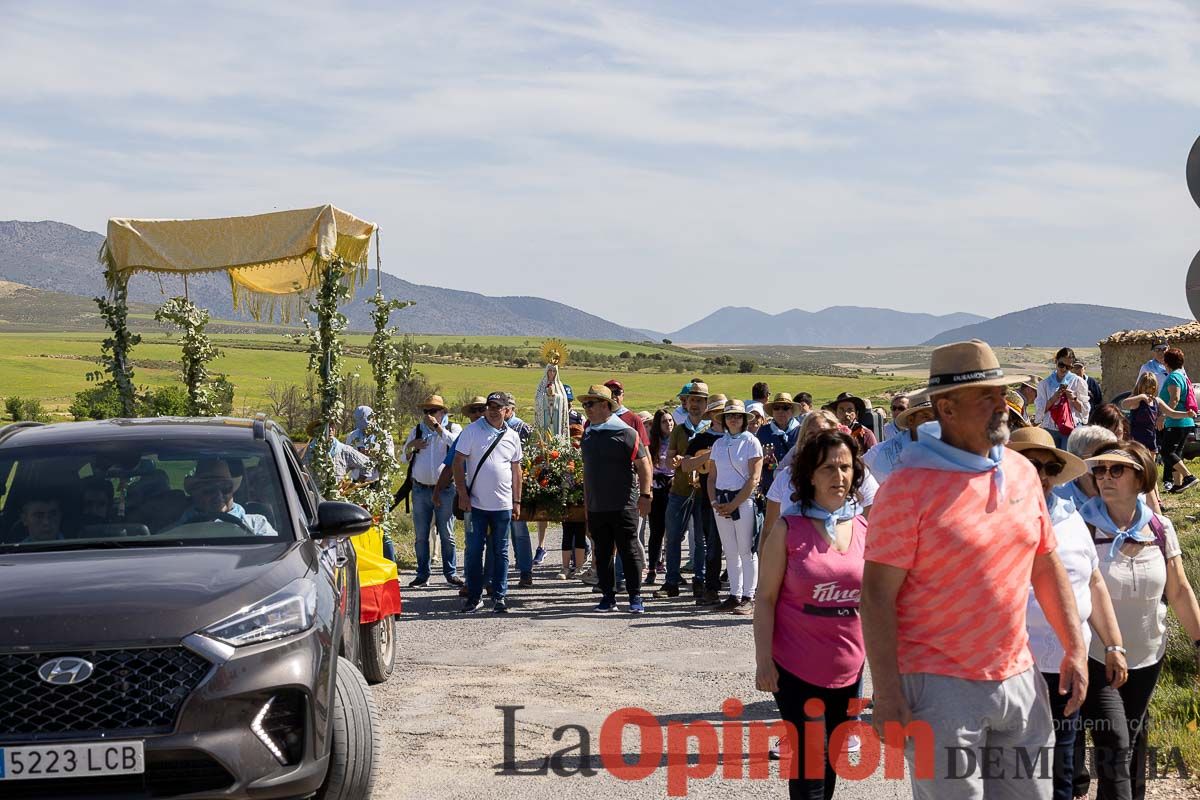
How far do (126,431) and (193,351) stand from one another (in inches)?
303

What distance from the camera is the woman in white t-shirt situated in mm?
12430

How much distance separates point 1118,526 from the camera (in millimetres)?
6156

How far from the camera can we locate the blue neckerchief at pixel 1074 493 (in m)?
6.04

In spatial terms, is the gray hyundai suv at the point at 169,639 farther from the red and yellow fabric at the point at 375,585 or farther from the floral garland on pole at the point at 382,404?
the floral garland on pole at the point at 382,404

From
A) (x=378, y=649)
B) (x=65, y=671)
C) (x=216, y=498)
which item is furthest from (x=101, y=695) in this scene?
(x=378, y=649)

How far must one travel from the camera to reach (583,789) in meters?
7.02

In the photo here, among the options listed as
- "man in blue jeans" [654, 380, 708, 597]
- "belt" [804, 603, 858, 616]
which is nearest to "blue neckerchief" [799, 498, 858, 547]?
"belt" [804, 603, 858, 616]

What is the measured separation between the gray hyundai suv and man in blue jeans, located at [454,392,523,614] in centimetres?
633

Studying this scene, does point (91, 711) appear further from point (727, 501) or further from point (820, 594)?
point (727, 501)

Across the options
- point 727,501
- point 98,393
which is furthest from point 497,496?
point 98,393

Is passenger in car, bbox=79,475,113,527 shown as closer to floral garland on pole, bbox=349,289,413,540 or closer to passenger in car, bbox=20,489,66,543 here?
passenger in car, bbox=20,489,66,543

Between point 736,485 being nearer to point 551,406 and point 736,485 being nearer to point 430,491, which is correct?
point 430,491

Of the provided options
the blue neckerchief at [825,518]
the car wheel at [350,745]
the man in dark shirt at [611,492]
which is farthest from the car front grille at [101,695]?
the man in dark shirt at [611,492]

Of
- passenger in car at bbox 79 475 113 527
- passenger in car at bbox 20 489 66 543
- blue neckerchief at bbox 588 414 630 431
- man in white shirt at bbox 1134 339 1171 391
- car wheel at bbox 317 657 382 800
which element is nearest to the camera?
car wheel at bbox 317 657 382 800
